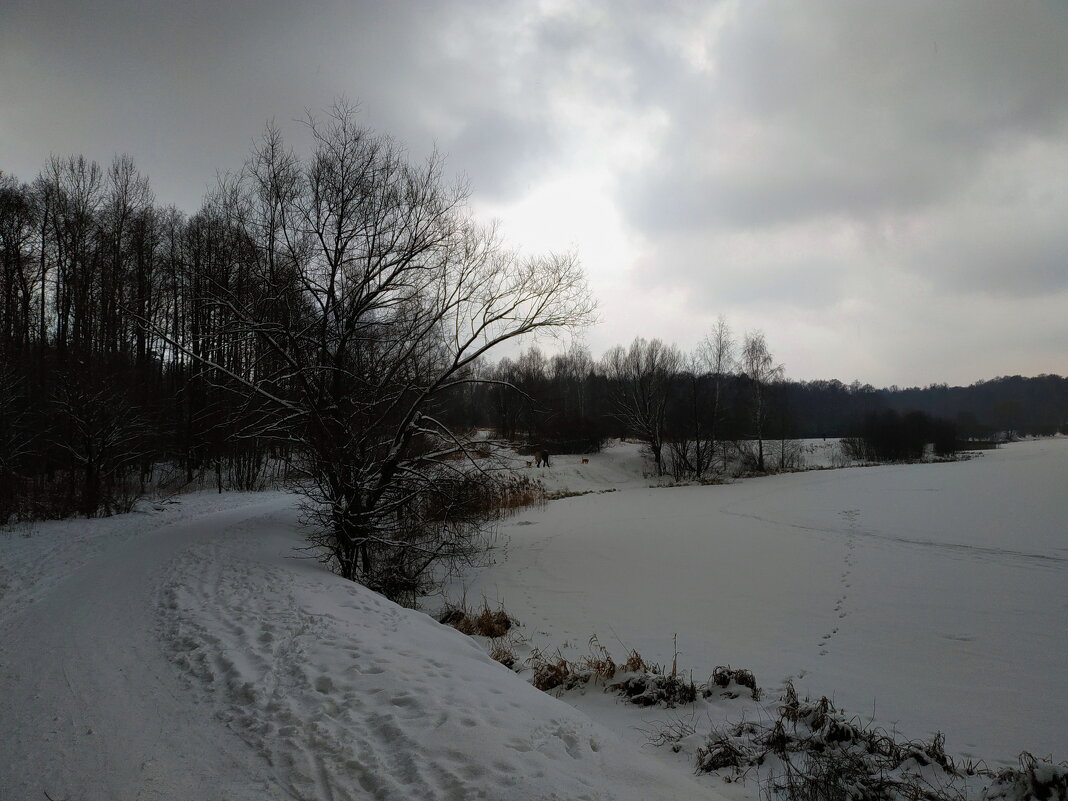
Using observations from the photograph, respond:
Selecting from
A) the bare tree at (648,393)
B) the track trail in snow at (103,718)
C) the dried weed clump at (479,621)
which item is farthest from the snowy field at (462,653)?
the bare tree at (648,393)

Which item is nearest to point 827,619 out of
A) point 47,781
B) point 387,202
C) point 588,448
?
point 47,781

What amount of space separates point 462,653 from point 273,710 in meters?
1.97

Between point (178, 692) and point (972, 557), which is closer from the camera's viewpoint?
point (178, 692)

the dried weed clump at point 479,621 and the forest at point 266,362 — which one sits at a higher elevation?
the forest at point 266,362

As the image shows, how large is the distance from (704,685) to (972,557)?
29.5 ft

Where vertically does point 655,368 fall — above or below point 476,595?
above

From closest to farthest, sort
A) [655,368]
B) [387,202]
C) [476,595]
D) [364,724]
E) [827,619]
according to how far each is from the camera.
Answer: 1. [364,724]
2. [827,619]
3. [476,595]
4. [387,202]
5. [655,368]

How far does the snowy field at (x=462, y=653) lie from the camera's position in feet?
10.5

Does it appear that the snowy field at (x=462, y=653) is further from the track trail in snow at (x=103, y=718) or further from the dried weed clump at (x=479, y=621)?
the dried weed clump at (x=479, y=621)

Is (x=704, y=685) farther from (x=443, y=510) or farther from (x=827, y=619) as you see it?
(x=443, y=510)

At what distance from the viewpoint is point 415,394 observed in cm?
1187

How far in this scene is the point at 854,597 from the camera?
344 inches

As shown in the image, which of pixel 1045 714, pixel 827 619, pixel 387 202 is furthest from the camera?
pixel 387 202

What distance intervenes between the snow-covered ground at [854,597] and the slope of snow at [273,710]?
1533 millimetres
